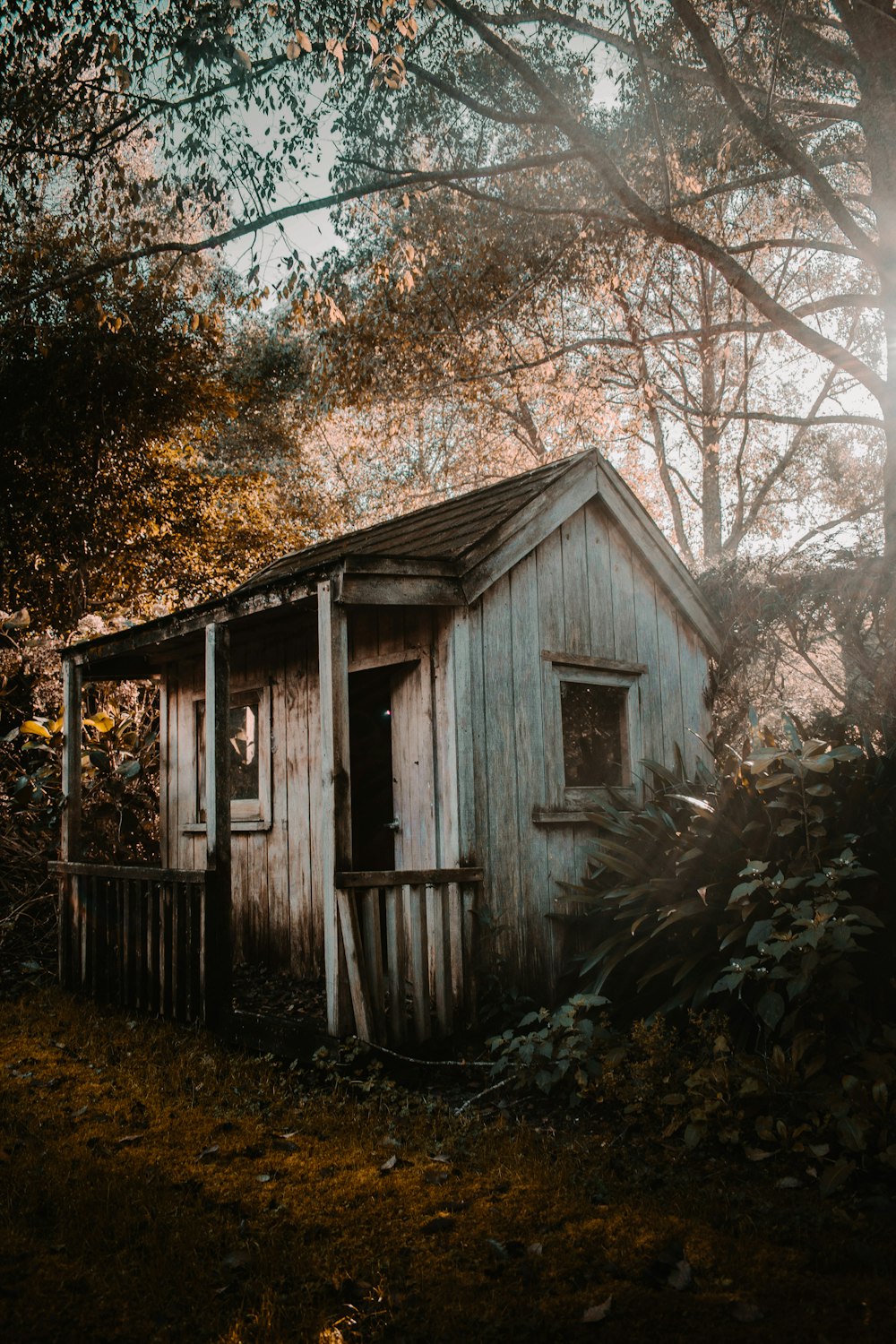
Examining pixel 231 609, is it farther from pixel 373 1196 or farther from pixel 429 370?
pixel 429 370

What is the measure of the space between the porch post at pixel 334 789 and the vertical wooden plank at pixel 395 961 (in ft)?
0.85

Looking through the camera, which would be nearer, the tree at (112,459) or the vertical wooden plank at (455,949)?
the vertical wooden plank at (455,949)

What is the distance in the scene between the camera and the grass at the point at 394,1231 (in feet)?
10.1

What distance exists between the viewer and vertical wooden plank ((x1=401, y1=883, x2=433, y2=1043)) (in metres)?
5.87

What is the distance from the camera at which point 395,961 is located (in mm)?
5812

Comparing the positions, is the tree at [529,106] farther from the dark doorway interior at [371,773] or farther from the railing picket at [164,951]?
the railing picket at [164,951]

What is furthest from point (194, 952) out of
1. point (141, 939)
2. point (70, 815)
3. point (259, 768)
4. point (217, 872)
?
point (70, 815)

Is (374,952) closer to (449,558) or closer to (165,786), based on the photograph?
(449,558)

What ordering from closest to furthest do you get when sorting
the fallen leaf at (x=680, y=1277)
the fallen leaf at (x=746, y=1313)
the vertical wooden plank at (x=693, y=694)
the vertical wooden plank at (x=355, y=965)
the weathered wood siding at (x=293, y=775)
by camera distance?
the fallen leaf at (x=746, y=1313)
the fallen leaf at (x=680, y=1277)
the vertical wooden plank at (x=355, y=965)
the weathered wood siding at (x=293, y=775)
the vertical wooden plank at (x=693, y=694)

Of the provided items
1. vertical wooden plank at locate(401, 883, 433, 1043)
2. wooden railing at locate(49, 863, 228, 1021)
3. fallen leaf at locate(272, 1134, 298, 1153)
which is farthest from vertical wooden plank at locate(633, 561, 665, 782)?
fallen leaf at locate(272, 1134, 298, 1153)

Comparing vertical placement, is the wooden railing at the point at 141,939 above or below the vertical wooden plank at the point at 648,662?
below

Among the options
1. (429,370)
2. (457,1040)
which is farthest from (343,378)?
(457,1040)

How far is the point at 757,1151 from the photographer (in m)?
4.25

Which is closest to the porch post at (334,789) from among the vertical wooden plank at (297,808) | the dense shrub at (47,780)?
the vertical wooden plank at (297,808)
